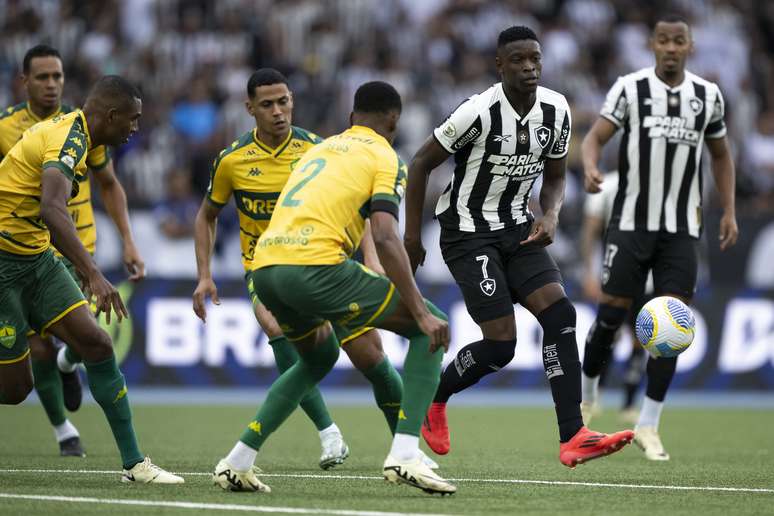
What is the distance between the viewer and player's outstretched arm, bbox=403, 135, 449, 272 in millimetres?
7695

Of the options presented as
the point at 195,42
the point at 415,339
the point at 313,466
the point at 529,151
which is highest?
the point at 195,42

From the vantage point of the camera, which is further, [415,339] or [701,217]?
[701,217]

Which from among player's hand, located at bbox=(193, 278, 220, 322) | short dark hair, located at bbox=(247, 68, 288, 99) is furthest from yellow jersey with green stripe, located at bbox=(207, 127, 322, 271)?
player's hand, located at bbox=(193, 278, 220, 322)

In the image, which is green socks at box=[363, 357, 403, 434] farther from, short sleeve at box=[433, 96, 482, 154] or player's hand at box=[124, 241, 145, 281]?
player's hand at box=[124, 241, 145, 281]

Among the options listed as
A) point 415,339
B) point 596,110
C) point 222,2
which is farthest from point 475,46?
point 415,339

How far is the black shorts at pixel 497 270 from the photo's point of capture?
779 centimetres

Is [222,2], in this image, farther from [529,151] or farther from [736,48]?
[529,151]

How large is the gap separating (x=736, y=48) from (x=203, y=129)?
9.06 metres

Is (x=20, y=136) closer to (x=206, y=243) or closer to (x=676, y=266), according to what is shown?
(x=206, y=243)

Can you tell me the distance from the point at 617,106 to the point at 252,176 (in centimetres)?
274

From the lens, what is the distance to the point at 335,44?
64.1ft

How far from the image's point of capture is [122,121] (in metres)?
7.36

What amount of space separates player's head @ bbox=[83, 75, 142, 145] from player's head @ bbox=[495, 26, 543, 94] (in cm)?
215

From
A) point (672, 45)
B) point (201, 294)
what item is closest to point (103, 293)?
point (201, 294)
